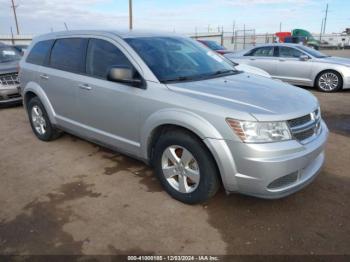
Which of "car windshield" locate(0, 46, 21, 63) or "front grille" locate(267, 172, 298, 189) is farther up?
"car windshield" locate(0, 46, 21, 63)

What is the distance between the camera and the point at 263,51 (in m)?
11.0

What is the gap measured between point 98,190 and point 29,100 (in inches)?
105

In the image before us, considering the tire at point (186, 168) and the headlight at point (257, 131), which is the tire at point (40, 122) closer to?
the tire at point (186, 168)

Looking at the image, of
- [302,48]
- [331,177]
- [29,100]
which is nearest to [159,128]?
[331,177]

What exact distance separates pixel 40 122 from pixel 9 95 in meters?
3.15

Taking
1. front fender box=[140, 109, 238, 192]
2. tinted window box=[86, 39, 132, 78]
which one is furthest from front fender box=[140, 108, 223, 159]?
tinted window box=[86, 39, 132, 78]

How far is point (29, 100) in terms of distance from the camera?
5699 millimetres

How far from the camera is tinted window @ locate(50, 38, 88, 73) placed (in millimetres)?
4461

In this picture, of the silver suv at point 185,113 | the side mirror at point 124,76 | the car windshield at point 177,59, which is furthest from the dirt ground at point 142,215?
the car windshield at point 177,59

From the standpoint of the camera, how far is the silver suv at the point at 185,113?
9.71ft

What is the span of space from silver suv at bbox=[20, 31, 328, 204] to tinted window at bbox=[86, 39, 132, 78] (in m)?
0.01

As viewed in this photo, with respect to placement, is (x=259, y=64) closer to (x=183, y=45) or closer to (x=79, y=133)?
(x=183, y=45)

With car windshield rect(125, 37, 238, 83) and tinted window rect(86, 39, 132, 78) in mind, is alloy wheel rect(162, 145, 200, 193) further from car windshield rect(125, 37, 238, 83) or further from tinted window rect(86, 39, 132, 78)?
tinted window rect(86, 39, 132, 78)

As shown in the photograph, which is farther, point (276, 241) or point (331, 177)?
point (331, 177)
